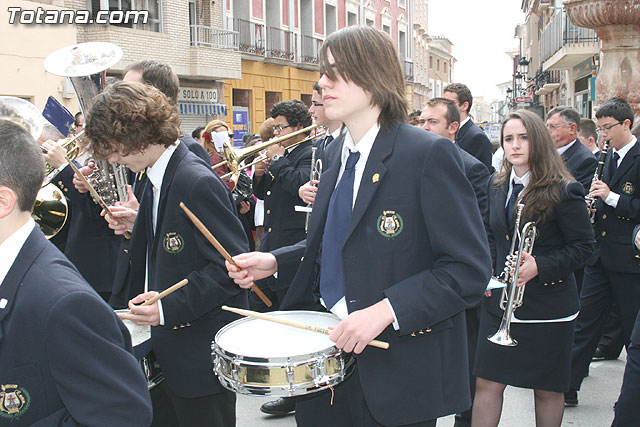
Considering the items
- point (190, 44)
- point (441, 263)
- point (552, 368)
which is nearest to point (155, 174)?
point (441, 263)

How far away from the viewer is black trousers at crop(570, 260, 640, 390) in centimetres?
505

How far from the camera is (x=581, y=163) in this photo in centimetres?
622

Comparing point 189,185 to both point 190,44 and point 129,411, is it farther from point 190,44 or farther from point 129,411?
point 190,44

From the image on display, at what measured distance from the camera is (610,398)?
16.9ft

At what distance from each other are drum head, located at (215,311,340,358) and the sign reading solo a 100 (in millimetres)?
17769

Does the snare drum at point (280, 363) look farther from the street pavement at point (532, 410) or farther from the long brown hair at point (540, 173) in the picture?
the street pavement at point (532, 410)

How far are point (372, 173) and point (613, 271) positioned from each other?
3.74 m

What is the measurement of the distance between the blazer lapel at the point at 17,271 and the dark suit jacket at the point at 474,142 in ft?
15.2

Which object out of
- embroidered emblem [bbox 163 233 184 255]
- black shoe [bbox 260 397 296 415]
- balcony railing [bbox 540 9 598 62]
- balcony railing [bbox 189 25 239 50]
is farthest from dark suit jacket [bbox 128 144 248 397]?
balcony railing [bbox 189 25 239 50]

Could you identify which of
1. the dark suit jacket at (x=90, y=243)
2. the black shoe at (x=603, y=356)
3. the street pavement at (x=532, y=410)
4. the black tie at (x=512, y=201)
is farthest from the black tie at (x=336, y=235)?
the black shoe at (x=603, y=356)

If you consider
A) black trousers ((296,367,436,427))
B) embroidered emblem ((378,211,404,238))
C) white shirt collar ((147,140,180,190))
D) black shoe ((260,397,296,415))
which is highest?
white shirt collar ((147,140,180,190))

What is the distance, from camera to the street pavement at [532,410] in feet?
15.6

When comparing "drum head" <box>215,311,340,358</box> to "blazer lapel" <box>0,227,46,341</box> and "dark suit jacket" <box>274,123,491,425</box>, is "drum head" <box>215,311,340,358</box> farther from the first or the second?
"blazer lapel" <box>0,227,46,341</box>

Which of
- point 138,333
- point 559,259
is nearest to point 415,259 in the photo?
point 138,333
